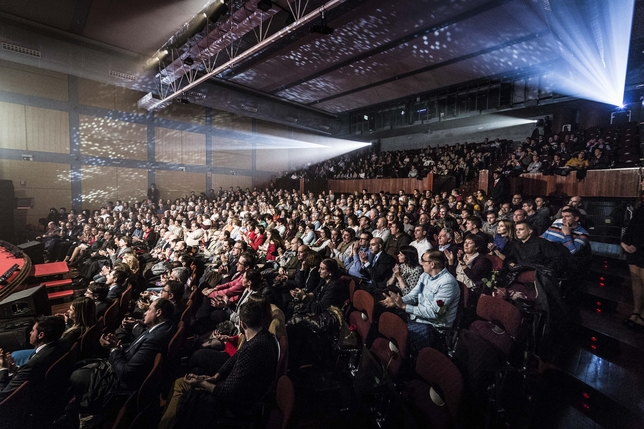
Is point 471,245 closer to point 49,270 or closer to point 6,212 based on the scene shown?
point 49,270

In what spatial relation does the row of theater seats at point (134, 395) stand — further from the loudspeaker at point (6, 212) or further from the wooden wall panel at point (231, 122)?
the wooden wall panel at point (231, 122)

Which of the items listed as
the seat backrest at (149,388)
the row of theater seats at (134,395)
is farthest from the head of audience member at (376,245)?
the seat backrest at (149,388)

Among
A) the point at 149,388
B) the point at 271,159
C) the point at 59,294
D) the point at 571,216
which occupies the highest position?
the point at 271,159

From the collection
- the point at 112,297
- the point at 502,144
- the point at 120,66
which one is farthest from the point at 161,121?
the point at 502,144

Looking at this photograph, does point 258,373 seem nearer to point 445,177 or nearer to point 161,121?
point 445,177

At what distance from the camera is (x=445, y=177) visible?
8.88m

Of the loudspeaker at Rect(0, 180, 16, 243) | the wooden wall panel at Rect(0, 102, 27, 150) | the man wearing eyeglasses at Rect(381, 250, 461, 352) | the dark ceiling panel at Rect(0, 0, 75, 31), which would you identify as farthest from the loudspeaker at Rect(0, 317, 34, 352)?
the wooden wall panel at Rect(0, 102, 27, 150)

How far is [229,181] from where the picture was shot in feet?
44.0

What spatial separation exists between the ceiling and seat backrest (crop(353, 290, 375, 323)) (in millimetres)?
4887

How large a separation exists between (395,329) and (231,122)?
44.1 feet

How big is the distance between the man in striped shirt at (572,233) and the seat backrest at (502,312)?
1301 millimetres

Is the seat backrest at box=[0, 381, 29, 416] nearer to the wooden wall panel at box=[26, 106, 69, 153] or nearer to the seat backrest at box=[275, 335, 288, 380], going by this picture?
the seat backrest at box=[275, 335, 288, 380]

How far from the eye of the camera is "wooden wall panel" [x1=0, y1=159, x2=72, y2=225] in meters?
8.77

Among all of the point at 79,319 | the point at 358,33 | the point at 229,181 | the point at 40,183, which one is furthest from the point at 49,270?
the point at 229,181
